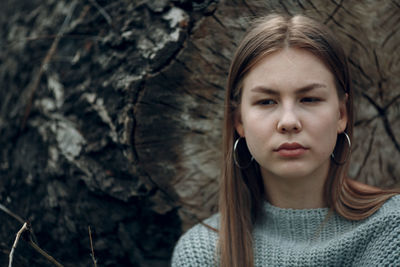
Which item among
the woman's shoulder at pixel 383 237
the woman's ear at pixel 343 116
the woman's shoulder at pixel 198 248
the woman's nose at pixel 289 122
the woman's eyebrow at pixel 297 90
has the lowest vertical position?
the woman's shoulder at pixel 198 248

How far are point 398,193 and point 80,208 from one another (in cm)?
142

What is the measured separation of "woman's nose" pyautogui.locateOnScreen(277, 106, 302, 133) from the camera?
4.78ft

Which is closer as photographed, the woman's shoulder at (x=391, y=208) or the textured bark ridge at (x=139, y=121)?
the woman's shoulder at (x=391, y=208)

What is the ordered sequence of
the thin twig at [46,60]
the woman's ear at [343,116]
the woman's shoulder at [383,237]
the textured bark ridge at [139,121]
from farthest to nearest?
the thin twig at [46,60]
the textured bark ridge at [139,121]
the woman's ear at [343,116]
the woman's shoulder at [383,237]

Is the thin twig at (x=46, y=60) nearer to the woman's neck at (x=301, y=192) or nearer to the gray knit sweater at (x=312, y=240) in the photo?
the gray knit sweater at (x=312, y=240)

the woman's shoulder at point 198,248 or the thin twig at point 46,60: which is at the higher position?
the thin twig at point 46,60

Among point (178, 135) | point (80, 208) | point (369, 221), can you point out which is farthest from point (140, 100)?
point (369, 221)

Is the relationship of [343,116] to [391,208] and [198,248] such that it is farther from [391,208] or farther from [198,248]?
[198,248]

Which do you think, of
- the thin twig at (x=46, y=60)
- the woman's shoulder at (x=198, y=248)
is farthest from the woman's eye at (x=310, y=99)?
the thin twig at (x=46, y=60)

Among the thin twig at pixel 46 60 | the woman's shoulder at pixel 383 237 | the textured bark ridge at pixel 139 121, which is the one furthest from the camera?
the thin twig at pixel 46 60

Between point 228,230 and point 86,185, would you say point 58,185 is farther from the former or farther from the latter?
point 228,230

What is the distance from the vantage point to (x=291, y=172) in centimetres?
152

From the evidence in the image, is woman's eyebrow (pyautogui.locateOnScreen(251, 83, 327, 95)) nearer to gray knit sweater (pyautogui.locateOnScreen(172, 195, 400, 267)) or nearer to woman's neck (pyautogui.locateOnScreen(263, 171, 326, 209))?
woman's neck (pyautogui.locateOnScreen(263, 171, 326, 209))

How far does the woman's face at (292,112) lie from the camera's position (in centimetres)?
149
